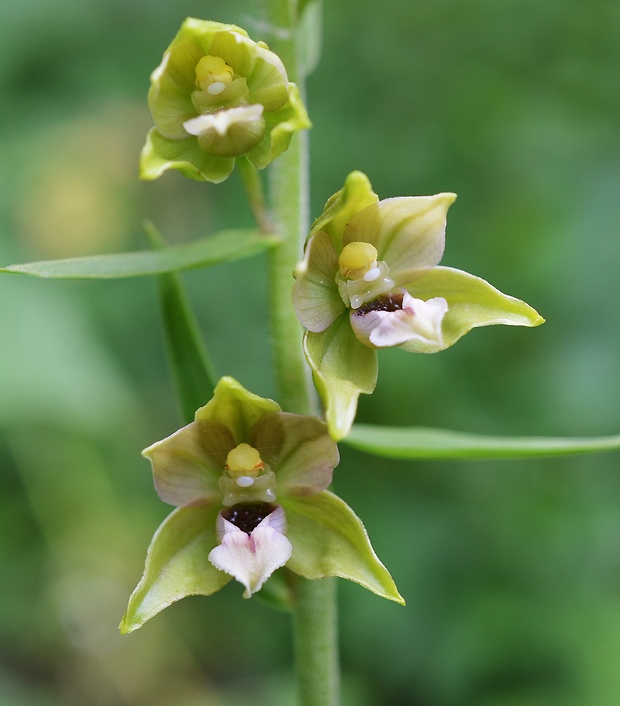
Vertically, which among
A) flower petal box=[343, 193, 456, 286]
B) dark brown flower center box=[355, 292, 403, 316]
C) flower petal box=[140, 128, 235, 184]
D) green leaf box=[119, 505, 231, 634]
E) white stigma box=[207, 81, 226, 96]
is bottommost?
green leaf box=[119, 505, 231, 634]

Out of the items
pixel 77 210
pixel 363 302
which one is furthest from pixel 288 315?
pixel 77 210

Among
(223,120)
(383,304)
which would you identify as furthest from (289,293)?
(223,120)

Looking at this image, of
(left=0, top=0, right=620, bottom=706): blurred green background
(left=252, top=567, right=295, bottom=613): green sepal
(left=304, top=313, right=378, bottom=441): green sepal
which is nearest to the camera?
(left=304, top=313, right=378, bottom=441): green sepal

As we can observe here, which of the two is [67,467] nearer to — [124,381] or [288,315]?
[124,381]

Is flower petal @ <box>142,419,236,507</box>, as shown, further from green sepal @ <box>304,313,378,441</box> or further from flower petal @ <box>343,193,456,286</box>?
flower petal @ <box>343,193,456,286</box>

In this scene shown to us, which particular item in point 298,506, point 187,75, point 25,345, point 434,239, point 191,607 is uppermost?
point 187,75

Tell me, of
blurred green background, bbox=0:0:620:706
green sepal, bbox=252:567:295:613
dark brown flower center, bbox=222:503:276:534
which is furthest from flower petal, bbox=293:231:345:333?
blurred green background, bbox=0:0:620:706

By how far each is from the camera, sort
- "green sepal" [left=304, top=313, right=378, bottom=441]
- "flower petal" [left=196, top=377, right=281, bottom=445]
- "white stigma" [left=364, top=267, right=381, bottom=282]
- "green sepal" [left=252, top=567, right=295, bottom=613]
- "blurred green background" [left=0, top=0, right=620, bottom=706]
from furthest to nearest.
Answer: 1. "blurred green background" [left=0, top=0, right=620, bottom=706]
2. "green sepal" [left=252, top=567, right=295, bottom=613]
3. "white stigma" [left=364, top=267, right=381, bottom=282]
4. "flower petal" [left=196, top=377, right=281, bottom=445]
5. "green sepal" [left=304, top=313, right=378, bottom=441]

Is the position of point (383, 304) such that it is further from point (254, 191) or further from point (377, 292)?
point (254, 191)
